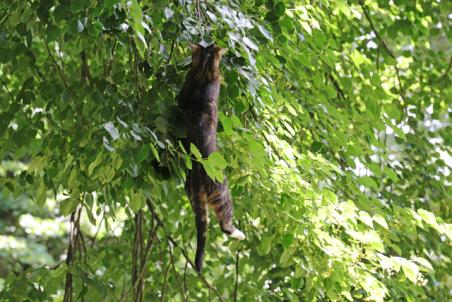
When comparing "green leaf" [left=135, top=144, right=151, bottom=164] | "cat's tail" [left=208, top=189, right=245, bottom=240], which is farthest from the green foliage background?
"cat's tail" [left=208, top=189, right=245, bottom=240]

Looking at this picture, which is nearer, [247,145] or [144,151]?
[144,151]

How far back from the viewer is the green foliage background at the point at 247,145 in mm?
2215

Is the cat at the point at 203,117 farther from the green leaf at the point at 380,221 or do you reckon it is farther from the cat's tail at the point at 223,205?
the green leaf at the point at 380,221

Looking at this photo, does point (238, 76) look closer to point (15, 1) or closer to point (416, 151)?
point (15, 1)

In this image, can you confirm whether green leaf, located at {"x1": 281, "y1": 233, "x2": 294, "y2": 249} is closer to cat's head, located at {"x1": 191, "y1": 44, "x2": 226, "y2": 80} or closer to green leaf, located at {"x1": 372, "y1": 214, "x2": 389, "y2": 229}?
green leaf, located at {"x1": 372, "y1": 214, "x2": 389, "y2": 229}

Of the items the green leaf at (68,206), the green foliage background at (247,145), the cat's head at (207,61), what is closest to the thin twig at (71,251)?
the green foliage background at (247,145)

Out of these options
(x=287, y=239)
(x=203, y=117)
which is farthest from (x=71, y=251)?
(x=203, y=117)

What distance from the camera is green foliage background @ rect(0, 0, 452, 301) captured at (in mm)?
2215

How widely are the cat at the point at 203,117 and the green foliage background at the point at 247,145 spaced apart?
0.05m

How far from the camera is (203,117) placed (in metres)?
2.07

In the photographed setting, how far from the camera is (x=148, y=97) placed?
2344 millimetres

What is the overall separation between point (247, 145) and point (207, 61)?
32 cm

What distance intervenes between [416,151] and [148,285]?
1732 mm

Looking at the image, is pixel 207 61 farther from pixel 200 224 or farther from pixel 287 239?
pixel 287 239
